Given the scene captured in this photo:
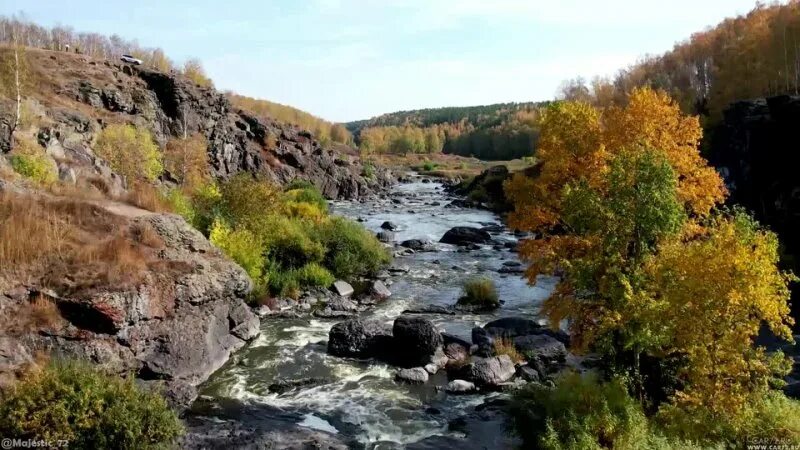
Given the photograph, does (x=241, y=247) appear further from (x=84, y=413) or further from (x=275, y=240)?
(x=84, y=413)

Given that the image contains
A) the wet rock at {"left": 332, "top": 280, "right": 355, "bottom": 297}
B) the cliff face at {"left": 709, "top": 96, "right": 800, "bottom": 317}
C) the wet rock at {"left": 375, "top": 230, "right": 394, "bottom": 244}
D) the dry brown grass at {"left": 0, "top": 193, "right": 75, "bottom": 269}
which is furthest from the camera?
the wet rock at {"left": 375, "top": 230, "right": 394, "bottom": 244}

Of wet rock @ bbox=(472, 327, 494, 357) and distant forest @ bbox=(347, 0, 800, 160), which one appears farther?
distant forest @ bbox=(347, 0, 800, 160)

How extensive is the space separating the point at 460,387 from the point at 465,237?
31.4 m

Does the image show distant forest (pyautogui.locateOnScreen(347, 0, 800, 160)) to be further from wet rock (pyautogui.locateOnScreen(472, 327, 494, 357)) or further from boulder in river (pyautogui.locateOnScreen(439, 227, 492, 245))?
wet rock (pyautogui.locateOnScreen(472, 327, 494, 357))

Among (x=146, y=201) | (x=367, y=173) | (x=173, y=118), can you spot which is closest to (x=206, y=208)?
(x=146, y=201)

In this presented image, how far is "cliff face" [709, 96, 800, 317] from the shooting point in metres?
37.4

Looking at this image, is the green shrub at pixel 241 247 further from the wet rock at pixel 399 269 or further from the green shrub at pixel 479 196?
the green shrub at pixel 479 196

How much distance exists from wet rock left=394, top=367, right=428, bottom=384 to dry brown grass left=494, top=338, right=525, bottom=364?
10.9ft

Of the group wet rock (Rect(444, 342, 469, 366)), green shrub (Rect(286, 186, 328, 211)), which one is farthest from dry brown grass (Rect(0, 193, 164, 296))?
green shrub (Rect(286, 186, 328, 211))

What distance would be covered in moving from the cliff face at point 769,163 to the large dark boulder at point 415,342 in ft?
83.9

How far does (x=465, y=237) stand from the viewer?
50188 mm

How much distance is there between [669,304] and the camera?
12.8m

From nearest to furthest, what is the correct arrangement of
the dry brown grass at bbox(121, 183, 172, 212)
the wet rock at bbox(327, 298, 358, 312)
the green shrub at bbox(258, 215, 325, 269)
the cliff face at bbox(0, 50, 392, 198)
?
1. the dry brown grass at bbox(121, 183, 172, 212)
2. the wet rock at bbox(327, 298, 358, 312)
3. the green shrub at bbox(258, 215, 325, 269)
4. the cliff face at bbox(0, 50, 392, 198)

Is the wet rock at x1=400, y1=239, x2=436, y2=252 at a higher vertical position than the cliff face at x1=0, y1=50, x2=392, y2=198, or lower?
lower
